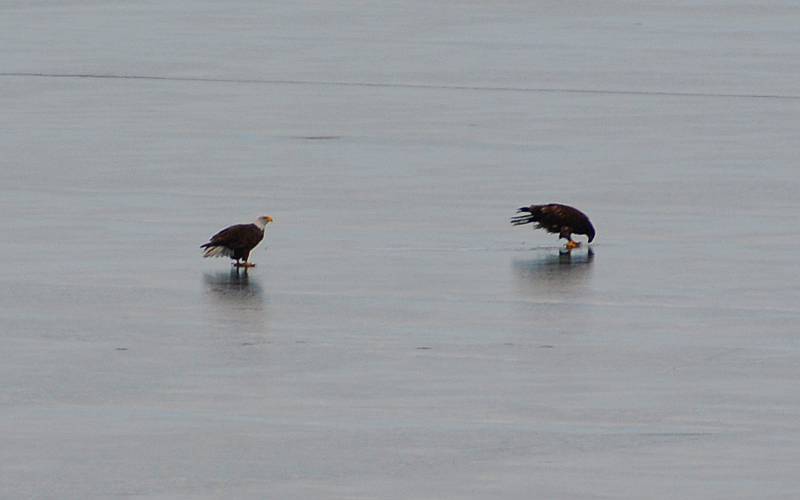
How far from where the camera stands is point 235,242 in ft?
50.4

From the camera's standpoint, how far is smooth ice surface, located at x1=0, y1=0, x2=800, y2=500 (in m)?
10.2

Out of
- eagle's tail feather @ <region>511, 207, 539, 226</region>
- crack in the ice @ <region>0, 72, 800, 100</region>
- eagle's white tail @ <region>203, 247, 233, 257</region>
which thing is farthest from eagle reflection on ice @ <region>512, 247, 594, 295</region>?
crack in the ice @ <region>0, 72, 800, 100</region>

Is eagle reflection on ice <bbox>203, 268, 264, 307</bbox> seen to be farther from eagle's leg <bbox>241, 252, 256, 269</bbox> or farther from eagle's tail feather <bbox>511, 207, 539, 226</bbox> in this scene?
eagle's tail feather <bbox>511, 207, 539, 226</bbox>

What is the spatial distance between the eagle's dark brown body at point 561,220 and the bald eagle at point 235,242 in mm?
1848

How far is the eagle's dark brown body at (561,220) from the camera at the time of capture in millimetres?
16203

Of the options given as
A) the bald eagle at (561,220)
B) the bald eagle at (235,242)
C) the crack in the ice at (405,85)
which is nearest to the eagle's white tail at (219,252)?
the bald eagle at (235,242)

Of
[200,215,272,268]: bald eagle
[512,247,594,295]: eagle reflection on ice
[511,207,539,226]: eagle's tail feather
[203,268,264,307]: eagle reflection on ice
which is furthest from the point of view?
[511,207,539,226]: eagle's tail feather

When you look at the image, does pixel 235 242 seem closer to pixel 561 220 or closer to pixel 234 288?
pixel 234 288

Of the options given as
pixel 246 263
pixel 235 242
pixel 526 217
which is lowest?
pixel 246 263

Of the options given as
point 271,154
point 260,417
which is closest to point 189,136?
point 271,154

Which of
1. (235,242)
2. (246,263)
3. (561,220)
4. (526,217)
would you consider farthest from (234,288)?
(526,217)

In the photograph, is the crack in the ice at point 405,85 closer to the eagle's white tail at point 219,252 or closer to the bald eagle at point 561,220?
the bald eagle at point 561,220

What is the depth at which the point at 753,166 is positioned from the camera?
20266 millimetres

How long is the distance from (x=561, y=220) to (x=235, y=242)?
6.83 ft
